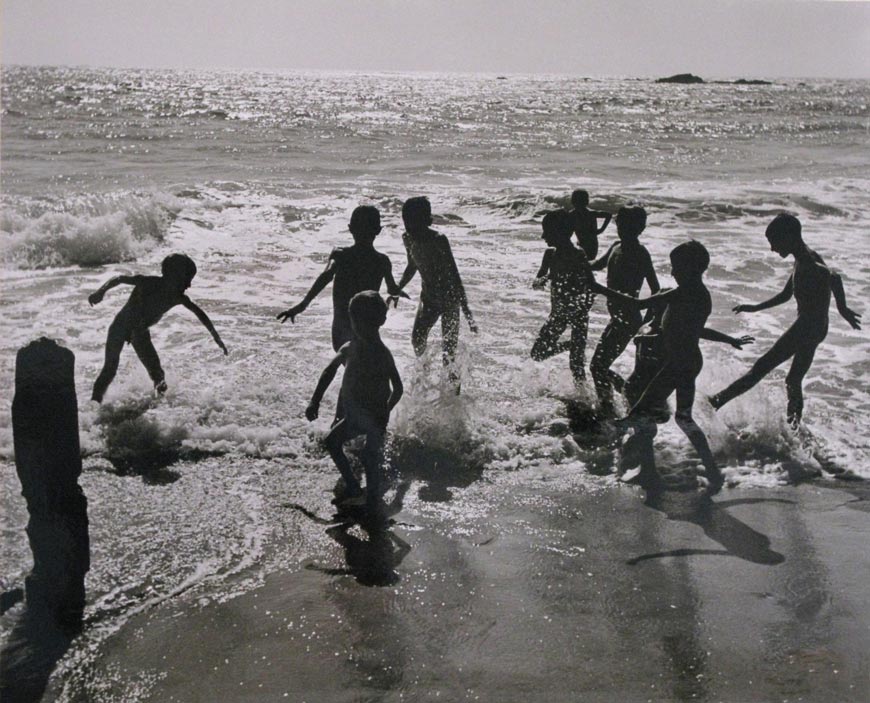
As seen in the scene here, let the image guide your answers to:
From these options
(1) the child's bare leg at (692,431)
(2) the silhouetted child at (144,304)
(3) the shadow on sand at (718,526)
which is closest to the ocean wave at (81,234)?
(2) the silhouetted child at (144,304)

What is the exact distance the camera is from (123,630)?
346 cm

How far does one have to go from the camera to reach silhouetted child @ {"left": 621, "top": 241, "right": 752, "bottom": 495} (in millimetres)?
5344

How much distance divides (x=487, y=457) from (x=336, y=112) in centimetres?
3969

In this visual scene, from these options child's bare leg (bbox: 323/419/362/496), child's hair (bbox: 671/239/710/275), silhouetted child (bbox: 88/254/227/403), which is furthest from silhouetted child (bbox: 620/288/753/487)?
silhouetted child (bbox: 88/254/227/403)

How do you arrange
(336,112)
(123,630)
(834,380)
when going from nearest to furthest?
(123,630) < (834,380) < (336,112)

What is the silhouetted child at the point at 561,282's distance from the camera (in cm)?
663

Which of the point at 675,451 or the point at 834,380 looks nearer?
the point at 675,451

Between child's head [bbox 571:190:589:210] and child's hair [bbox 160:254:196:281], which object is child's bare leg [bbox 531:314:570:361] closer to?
child's head [bbox 571:190:589:210]

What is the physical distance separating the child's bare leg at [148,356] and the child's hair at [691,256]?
11.9ft

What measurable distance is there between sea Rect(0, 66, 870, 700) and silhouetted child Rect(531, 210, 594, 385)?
46 centimetres

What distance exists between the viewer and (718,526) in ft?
15.2

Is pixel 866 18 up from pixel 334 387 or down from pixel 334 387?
up

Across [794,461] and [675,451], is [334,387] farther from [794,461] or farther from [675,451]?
[794,461]

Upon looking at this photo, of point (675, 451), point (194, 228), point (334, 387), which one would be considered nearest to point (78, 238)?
point (194, 228)
